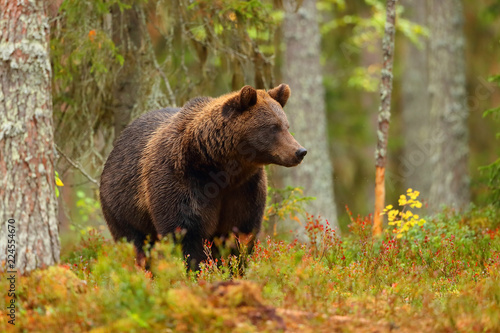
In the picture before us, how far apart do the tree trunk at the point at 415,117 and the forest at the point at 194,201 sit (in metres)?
7.08

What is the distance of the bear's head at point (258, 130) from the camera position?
22.0 feet

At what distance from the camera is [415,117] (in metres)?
20.9

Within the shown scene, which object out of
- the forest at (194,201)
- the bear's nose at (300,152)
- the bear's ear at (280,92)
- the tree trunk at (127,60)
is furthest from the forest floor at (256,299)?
the tree trunk at (127,60)

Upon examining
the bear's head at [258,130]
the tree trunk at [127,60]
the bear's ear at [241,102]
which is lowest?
the bear's head at [258,130]

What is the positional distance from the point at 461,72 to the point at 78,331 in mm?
13265

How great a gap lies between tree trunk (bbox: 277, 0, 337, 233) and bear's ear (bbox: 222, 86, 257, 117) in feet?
23.4

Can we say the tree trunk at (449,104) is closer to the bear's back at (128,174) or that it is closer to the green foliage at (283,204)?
the green foliage at (283,204)

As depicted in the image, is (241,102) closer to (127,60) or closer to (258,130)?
(258,130)

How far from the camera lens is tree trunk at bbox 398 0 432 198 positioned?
2045 centimetres

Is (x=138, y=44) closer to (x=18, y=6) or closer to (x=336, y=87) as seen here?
(x=18, y=6)

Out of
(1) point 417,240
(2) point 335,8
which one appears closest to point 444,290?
(1) point 417,240

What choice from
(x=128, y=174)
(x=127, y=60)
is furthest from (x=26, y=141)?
(x=127, y=60)

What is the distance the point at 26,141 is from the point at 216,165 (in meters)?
2.12

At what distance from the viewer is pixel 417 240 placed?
7.65 metres
